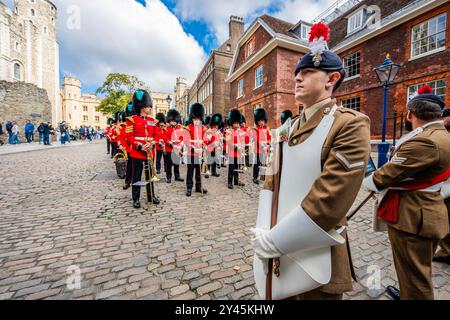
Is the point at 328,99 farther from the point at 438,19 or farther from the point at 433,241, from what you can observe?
the point at 438,19

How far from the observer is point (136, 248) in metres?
3.32

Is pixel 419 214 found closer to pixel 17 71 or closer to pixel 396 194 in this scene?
pixel 396 194

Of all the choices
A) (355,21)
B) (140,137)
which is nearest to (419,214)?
(140,137)

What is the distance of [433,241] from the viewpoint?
1895 millimetres

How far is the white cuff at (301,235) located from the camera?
1.10 m

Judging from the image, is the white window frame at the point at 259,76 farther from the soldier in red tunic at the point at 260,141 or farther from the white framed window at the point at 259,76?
the soldier in red tunic at the point at 260,141

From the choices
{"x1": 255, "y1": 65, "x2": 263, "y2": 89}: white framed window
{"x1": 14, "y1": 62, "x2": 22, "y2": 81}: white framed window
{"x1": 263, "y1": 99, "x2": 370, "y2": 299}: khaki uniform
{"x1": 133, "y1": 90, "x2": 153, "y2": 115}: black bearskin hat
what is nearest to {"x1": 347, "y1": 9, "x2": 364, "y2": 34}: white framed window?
{"x1": 255, "y1": 65, "x2": 263, "y2": 89}: white framed window

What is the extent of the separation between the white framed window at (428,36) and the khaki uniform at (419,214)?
14.6 m

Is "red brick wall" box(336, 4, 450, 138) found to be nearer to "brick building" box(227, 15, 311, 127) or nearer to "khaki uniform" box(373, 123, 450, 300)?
"brick building" box(227, 15, 311, 127)

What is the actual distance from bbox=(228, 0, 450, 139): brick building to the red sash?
13.6 metres

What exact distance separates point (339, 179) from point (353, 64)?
1877 centimetres

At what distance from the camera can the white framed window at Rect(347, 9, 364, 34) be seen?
15.8 metres

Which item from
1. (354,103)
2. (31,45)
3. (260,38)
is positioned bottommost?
(354,103)

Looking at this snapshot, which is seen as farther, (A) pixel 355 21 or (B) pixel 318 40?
(A) pixel 355 21
